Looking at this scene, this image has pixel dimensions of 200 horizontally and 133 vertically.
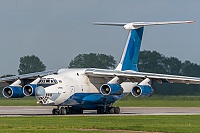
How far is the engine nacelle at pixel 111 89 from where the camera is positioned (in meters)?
41.2

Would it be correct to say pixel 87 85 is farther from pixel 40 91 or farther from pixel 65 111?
pixel 40 91

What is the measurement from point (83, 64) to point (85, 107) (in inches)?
1011

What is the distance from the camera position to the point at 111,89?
41094 millimetres

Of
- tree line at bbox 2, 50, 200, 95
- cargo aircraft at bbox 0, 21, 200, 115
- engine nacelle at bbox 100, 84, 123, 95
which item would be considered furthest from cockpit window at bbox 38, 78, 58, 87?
tree line at bbox 2, 50, 200, 95

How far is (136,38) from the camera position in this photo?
4728cm

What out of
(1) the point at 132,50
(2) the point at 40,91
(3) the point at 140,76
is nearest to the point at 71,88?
(2) the point at 40,91

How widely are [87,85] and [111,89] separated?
110 inches

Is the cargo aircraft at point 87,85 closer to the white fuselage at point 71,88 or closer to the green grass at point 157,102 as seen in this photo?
the white fuselage at point 71,88

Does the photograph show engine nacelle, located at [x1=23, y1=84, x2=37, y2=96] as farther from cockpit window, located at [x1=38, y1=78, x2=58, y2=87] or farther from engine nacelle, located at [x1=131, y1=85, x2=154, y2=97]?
engine nacelle, located at [x1=131, y1=85, x2=154, y2=97]

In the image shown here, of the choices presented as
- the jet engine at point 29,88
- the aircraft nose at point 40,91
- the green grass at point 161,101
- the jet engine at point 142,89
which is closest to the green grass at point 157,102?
the green grass at point 161,101

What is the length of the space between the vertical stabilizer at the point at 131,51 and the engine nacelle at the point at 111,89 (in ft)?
16.8

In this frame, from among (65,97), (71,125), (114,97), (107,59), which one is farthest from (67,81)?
(107,59)

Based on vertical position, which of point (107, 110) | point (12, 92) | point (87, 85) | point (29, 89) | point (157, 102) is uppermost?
point (87, 85)

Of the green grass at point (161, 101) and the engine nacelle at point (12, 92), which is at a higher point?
the engine nacelle at point (12, 92)
